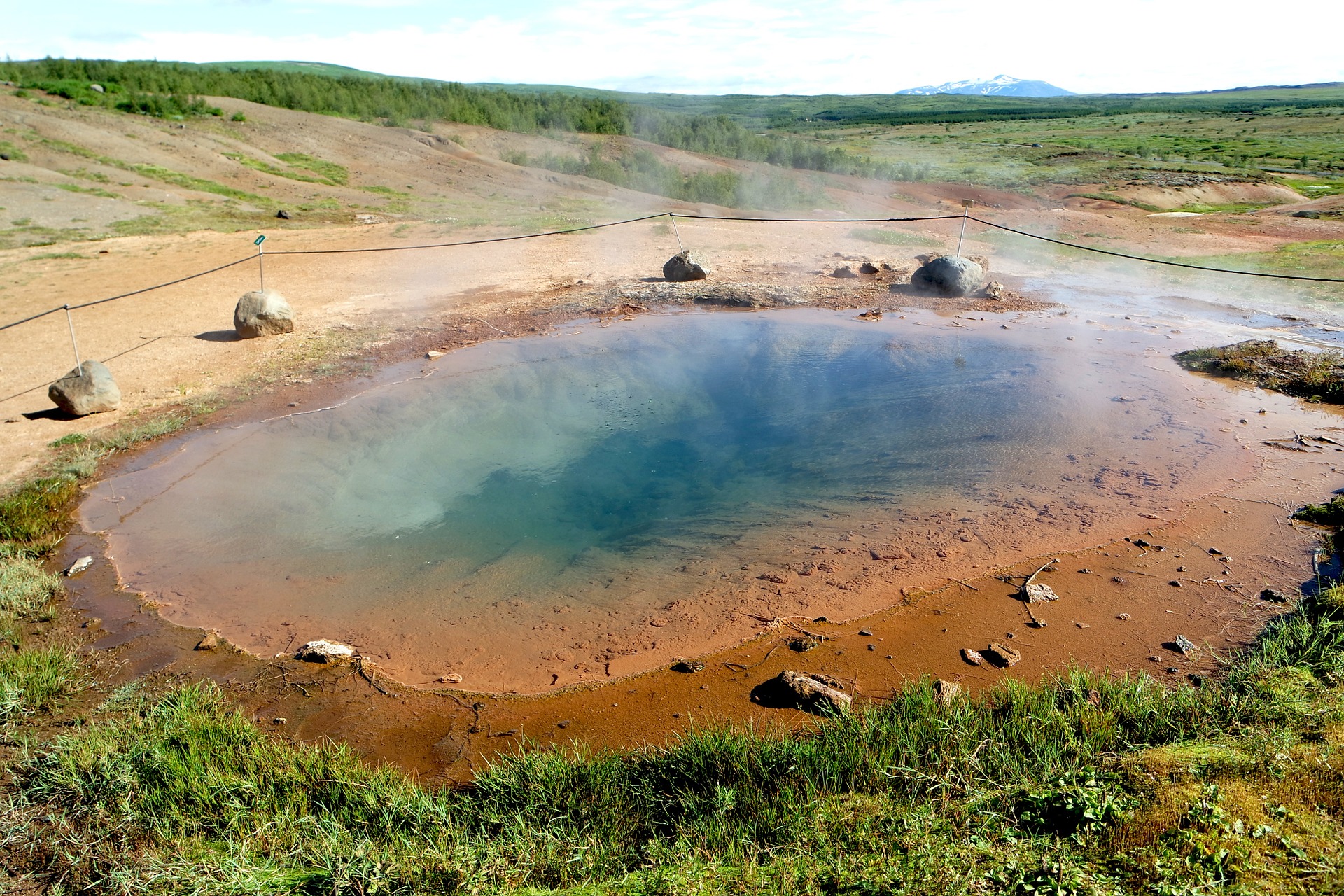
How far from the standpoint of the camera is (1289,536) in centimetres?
595

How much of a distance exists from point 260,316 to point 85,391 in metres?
2.88

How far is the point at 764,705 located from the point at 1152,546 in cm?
344

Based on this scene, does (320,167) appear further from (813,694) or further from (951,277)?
(813,694)

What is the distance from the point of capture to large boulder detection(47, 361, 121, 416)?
8.29 metres

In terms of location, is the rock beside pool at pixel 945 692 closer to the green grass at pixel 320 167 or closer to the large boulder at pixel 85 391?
the large boulder at pixel 85 391

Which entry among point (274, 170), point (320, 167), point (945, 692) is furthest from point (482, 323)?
point (320, 167)

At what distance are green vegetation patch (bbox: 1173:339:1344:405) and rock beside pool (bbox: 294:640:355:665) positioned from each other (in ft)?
32.6

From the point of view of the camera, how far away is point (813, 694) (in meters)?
4.36

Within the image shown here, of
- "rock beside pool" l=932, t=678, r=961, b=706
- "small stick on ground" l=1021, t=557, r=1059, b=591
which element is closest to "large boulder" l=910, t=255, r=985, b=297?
"small stick on ground" l=1021, t=557, r=1059, b=591

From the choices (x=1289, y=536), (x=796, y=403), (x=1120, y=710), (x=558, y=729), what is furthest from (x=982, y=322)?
(x=558, y=729)

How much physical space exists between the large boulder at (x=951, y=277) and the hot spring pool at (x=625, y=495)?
310 cm

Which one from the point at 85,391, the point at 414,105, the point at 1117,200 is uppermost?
the point at 414,105

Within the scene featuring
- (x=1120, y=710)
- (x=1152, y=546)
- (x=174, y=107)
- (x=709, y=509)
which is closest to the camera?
(x=1120, y=710)

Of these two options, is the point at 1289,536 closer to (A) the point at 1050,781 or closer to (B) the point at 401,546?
(A) the point at 1050,781
